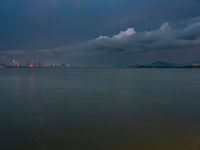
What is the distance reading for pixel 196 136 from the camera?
10.7m

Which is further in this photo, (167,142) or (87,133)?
(87,133)

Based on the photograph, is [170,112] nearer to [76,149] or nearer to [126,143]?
[126,143]

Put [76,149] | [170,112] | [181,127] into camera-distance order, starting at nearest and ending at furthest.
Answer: [76,149] < [181,127] < [170,112]

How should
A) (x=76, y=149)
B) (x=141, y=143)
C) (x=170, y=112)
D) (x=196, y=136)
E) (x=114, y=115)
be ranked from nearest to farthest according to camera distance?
(x=76, y=149) → (x=141, y=143) → (x=196, y=136) → (x=114, y=115) → (x=170, y=112)

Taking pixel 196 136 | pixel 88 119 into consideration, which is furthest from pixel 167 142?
pixel 88 119

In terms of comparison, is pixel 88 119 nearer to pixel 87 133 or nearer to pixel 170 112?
pixel 87 133

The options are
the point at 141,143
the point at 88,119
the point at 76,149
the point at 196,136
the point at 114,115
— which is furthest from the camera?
the point at 114,115

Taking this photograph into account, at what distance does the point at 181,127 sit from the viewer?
1241 cm

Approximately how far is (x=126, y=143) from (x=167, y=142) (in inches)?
73.8

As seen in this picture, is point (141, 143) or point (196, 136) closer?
point (141, 143)

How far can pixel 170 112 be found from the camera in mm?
16562

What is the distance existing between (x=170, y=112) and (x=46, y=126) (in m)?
9.15

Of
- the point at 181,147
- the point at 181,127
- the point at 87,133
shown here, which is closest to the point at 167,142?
the point at 181,147

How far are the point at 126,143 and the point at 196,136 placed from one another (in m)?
3.52
